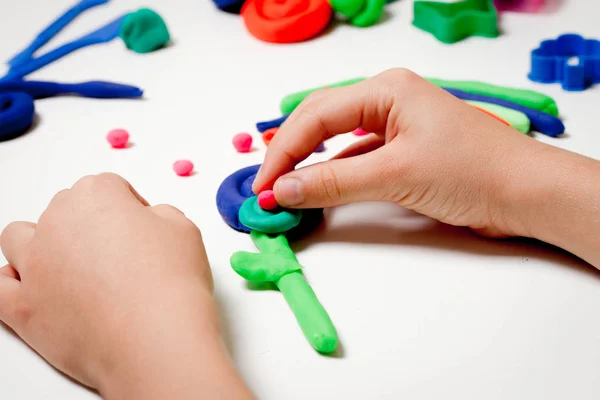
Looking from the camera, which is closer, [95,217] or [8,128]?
[95,217]

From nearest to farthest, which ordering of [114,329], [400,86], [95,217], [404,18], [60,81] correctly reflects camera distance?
1. [114,329]
2. [95,217]
3. [400,86]
4. [60,81]
5. [404,18]

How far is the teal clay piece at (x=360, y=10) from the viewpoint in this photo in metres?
1.43

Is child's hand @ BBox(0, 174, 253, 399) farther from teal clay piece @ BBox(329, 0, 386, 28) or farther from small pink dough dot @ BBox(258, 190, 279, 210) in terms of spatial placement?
teal clay piece @ BBox(329, 0, 386, 28)

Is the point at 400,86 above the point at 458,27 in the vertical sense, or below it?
above

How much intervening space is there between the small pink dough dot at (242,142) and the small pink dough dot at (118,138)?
0.18 meters

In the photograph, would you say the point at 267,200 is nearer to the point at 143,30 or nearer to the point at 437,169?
the point at 437,169

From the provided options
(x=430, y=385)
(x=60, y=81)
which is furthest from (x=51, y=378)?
(x=60, y=81)

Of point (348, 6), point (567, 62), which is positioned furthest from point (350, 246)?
point (348, 6)

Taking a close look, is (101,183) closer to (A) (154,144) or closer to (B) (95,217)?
(B) (95,217)

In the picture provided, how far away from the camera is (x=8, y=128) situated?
116 cm

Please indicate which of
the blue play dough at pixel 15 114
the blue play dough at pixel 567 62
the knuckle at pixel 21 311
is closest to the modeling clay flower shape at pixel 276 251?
the knuckle at pixel 21 311

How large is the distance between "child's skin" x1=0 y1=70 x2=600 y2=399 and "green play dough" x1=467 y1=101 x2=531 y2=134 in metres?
0.20

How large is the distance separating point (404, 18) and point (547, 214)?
824mm

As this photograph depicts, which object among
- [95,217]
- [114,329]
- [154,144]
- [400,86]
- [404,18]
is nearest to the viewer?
[114,329]
